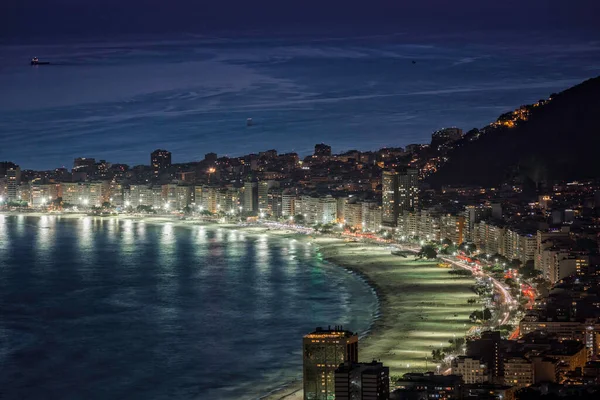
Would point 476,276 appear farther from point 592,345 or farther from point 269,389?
point 269,389

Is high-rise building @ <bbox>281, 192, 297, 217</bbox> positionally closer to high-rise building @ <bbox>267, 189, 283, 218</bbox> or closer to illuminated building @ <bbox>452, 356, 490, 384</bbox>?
high-rise building @ <bbox>267, 189, 283, 218</bbox>

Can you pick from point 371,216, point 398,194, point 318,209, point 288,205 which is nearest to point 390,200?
point 398,194

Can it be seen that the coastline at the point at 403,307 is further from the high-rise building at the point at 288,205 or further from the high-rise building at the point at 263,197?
the high-rise building at the point at 263,197

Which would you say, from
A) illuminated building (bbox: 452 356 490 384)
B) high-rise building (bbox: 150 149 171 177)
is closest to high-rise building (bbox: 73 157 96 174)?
high-rise building (bbox: 150 149 171 177)

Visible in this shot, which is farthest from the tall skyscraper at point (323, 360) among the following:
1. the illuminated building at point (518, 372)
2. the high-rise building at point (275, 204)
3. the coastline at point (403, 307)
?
the high-rise building at point (275, 204)

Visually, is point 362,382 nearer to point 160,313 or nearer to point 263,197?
point 160,313

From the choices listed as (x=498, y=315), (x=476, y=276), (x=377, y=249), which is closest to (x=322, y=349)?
(x=498, y=315)
